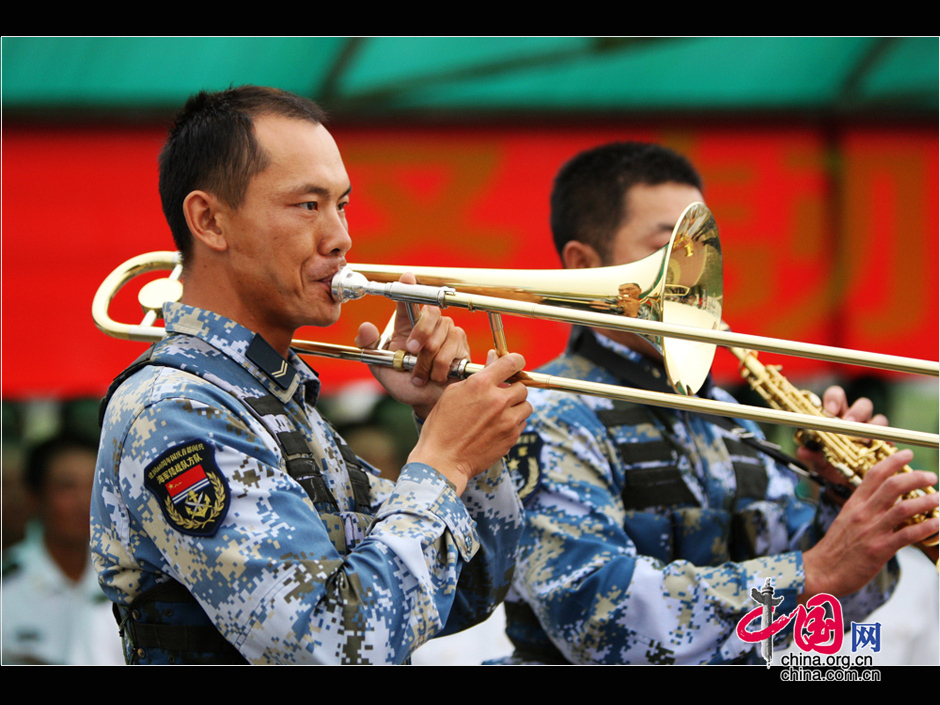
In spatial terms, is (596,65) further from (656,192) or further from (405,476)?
(405,476)

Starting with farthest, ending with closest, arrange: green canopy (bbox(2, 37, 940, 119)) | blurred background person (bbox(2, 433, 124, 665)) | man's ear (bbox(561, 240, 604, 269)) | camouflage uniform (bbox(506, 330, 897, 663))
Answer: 1. green canopy (bbox(2, 37, 940, 119))
2. blurred background person (bbox(2, 433, 124, 665))
3. man's ear (bbox(561, 240, 604, 269))
4. camouflage uniform (bbox(506, 330, 897, 663))

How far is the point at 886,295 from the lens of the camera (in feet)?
19.1

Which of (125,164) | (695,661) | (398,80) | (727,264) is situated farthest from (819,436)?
(125,164)

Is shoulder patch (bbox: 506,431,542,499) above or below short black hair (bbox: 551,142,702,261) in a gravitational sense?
below

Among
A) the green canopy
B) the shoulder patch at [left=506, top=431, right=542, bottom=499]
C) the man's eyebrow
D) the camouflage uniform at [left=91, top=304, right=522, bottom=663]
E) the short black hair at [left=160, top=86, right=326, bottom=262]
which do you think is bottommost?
the camouflage uniform at [left=91, top=304, right=522, bottom=663]

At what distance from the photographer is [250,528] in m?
1.80

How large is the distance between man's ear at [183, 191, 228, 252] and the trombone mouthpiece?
10.6 inches

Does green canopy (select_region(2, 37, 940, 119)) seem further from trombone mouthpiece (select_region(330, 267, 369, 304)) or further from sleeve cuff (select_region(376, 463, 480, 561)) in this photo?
sleeve cuff (select_region(376, 463, 480, 561))

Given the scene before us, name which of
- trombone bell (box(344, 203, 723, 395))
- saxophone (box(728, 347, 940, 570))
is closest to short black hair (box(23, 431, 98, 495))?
trombone bell (box(344, 203, 723, 395))

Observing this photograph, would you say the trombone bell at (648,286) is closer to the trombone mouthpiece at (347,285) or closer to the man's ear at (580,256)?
the trombone mouthpiece at (347,285)

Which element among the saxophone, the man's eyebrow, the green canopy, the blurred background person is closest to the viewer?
the man's eyebrow

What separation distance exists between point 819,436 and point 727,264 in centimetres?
278

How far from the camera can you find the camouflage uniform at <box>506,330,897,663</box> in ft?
8.56

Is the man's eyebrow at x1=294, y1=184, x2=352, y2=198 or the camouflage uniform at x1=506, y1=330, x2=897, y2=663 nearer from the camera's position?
the man's eyebrow at x1=294, y1=184, x2=352, y2=198
